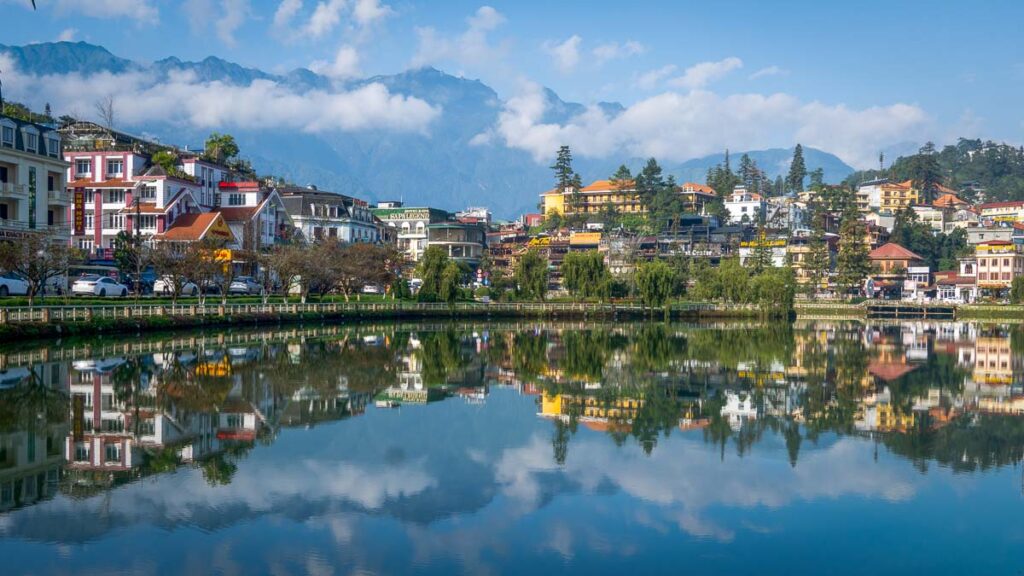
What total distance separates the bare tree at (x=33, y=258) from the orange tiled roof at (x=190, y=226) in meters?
18.6

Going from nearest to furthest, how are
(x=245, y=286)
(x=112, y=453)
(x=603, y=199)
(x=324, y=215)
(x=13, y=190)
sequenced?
(x=112, y=453) < (x=13, y=190) < (x=245, y=286) < (x=324, y=215) < (x=603, y=199)

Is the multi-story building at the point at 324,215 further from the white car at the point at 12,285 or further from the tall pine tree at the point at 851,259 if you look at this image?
the tall pine tree at the point at 851,259

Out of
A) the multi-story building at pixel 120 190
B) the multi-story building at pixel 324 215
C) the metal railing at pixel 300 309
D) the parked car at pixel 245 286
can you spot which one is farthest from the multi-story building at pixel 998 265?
the multi-story building at pixel 120 190

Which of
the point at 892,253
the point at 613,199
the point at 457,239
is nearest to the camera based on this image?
the point at 457,239

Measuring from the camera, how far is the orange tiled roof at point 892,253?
106250 mm

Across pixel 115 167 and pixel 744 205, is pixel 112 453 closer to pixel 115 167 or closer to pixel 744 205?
pixel 115 167

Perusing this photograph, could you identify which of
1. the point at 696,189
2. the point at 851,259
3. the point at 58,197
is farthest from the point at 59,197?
the point at 696,189

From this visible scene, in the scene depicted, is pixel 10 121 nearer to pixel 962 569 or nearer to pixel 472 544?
pixel 472 544

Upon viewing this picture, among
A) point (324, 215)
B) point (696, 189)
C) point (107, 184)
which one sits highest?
point (696, 189)

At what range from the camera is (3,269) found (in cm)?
3738

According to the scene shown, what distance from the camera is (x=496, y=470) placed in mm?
14859

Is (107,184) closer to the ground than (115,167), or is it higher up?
closer to the ground

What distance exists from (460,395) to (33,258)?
21636 millimetres

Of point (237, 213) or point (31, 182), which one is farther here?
point (237, 213)
